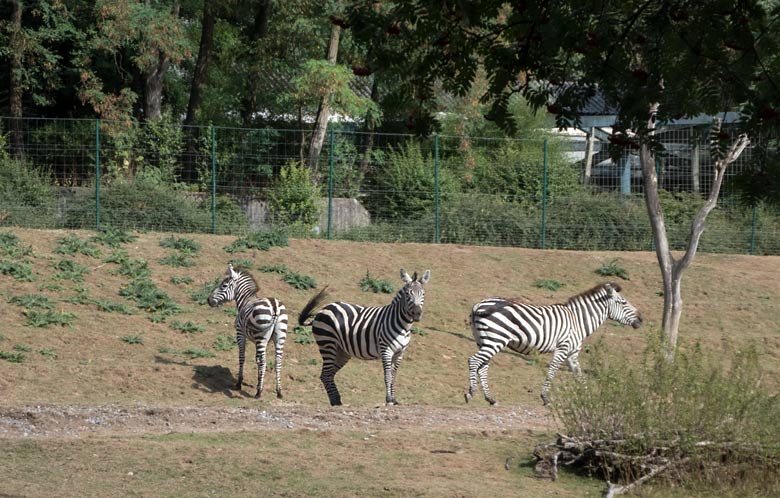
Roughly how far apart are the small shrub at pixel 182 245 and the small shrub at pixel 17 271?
117 inches

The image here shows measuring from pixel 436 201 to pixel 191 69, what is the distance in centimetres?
1228

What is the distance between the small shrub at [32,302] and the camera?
16.0 metres

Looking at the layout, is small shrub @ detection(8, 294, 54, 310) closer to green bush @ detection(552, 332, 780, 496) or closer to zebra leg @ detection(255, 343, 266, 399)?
zebra leg @ detection(255, 343, 266, 399)

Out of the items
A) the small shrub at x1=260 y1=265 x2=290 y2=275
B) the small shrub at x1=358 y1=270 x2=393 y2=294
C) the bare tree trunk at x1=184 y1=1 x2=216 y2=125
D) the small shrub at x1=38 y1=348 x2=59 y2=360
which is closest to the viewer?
the small shrub at x1=38 y1=348 x2=59 y2=360

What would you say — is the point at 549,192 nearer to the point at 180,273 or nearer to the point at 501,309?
the point at 180,273

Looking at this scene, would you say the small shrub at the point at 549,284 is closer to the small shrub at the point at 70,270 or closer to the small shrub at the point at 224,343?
the small shrub at the point at 224,343

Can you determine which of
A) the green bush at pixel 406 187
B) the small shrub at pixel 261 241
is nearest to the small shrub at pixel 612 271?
the green bush at pixel 406 187

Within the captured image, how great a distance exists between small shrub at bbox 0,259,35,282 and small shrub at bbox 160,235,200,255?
2.96 m

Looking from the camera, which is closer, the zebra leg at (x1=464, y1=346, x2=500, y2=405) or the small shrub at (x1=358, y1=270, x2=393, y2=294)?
the zebra leg at (x1=464, y1=346, x2=500, y2=405)

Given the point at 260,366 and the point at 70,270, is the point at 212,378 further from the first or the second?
the point at 70,270

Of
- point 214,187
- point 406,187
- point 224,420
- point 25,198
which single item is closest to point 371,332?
point 224,420

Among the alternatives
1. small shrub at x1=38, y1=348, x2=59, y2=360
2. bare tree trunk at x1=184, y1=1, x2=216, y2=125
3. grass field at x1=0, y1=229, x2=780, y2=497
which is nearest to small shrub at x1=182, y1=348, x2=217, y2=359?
grass field at x1=0, y1=229, x2=780, y2=497

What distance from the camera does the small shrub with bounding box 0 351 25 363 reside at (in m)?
13.8

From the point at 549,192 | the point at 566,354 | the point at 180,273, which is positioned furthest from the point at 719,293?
the point at 180,273
